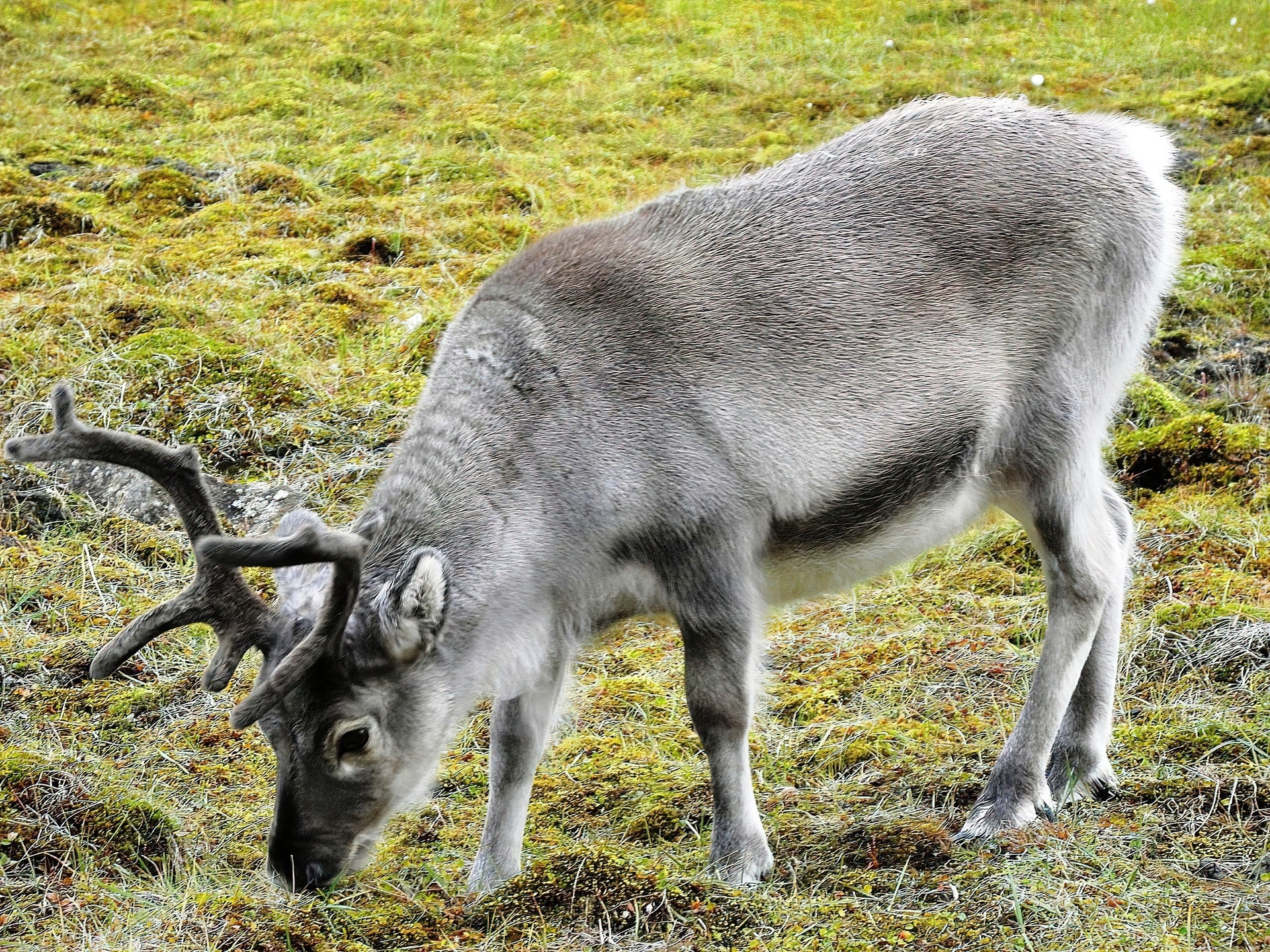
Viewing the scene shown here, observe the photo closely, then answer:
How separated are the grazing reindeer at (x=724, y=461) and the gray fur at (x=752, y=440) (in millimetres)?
11

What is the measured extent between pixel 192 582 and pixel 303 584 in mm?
353

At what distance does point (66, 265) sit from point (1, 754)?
192 inches

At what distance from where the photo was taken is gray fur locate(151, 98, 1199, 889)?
4.55 m

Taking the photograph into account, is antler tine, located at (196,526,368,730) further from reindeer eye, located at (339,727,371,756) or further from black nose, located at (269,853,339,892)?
black nose, located at (269,853,339,892)

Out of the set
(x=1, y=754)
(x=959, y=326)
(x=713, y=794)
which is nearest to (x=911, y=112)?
(x=959, y=326)

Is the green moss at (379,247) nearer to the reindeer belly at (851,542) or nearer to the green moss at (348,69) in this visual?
the green moss at (348,69)

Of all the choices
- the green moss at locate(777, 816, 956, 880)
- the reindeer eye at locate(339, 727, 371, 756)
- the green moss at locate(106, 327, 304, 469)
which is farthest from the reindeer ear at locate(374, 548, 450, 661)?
the green moss at locate(106, 327, 304, 469)

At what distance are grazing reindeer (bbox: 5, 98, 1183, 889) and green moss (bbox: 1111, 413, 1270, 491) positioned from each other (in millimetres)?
1971

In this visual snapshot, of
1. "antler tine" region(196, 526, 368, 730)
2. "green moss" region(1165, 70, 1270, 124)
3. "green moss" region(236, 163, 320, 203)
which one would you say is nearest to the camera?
"antler tine" region(196, 526, 368, 730)

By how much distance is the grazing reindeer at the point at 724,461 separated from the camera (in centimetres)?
440

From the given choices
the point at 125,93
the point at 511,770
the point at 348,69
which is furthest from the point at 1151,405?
the point at 125,93

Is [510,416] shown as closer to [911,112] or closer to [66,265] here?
[911,112]

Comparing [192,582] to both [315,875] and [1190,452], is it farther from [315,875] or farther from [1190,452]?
[1190,452]

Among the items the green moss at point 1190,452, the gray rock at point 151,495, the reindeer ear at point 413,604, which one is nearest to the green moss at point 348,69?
the gray rock at point 151,495
